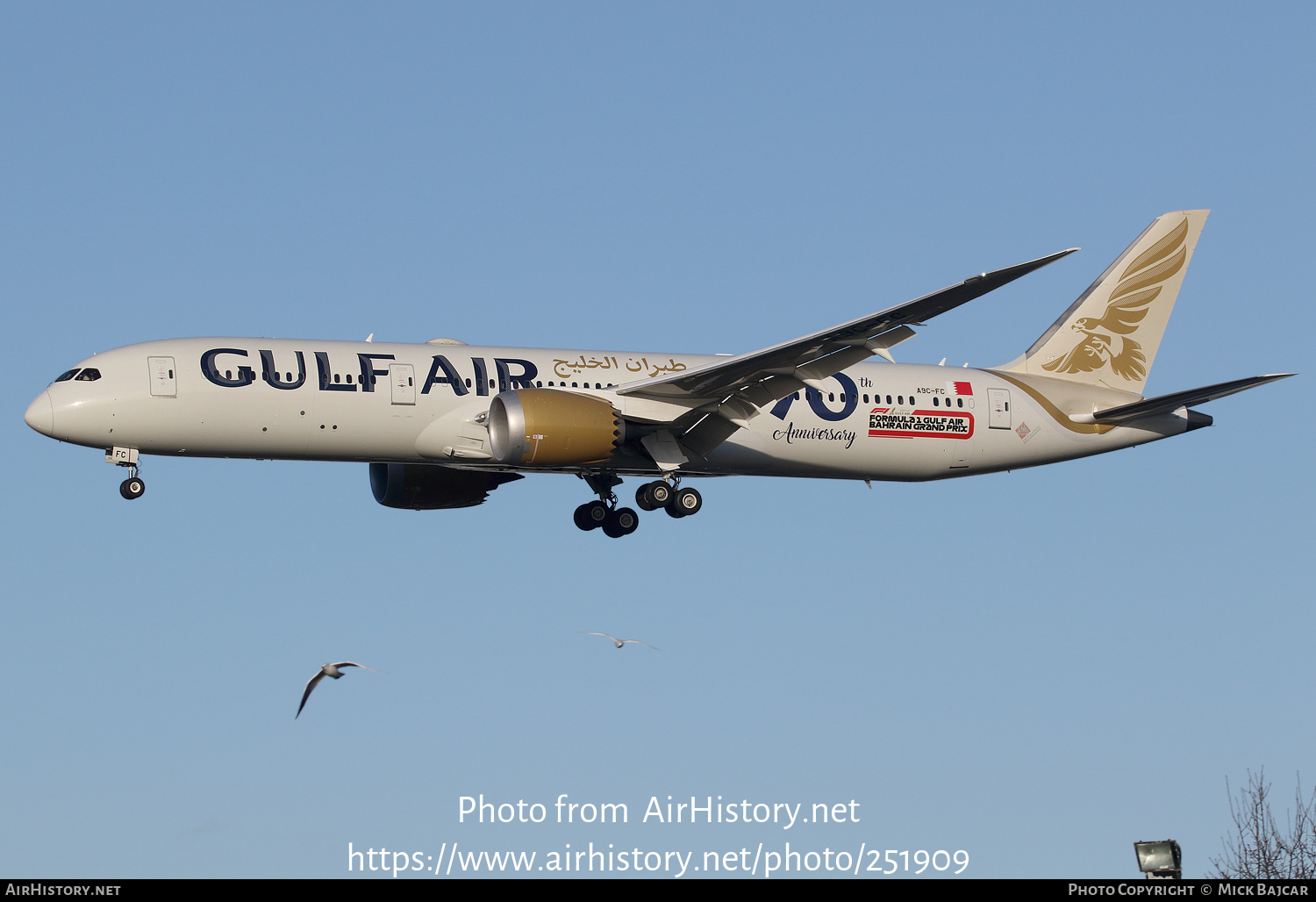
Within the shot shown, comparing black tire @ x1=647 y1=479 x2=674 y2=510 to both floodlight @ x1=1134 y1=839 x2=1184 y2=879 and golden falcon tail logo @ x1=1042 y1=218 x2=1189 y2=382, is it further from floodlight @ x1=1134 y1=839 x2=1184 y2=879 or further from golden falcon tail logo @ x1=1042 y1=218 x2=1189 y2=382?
floodlight @ x1=1134 y1=839 x2=1184 y2=879

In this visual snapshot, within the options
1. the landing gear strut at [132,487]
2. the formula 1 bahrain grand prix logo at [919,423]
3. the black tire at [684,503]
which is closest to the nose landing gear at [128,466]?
the landing gear strut at [132,487]

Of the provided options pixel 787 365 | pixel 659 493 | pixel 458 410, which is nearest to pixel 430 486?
pixel 458 410

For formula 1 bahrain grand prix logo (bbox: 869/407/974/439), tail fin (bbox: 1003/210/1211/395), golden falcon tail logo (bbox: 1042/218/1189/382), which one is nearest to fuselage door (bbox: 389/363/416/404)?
formula 1 bahrain grand prix logo (bbox: 869/407/974/439)

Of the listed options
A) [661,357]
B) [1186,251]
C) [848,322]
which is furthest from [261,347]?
[1186,251]

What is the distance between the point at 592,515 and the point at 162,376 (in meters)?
12.6

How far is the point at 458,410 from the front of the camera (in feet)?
132

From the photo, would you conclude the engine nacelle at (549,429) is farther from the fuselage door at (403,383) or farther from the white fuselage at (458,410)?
the fuselage door at (403,383)

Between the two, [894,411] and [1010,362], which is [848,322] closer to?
[894,411]

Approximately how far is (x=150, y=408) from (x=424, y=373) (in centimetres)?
651

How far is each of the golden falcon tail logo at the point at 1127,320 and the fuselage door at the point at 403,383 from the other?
63.1ft

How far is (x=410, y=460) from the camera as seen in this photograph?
40.5 meters

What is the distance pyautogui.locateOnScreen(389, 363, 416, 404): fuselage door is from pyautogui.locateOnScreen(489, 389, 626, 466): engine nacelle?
2.03 m

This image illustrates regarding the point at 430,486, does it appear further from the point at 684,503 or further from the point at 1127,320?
the point at 1127,320

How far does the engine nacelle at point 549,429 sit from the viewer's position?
38.8 m
